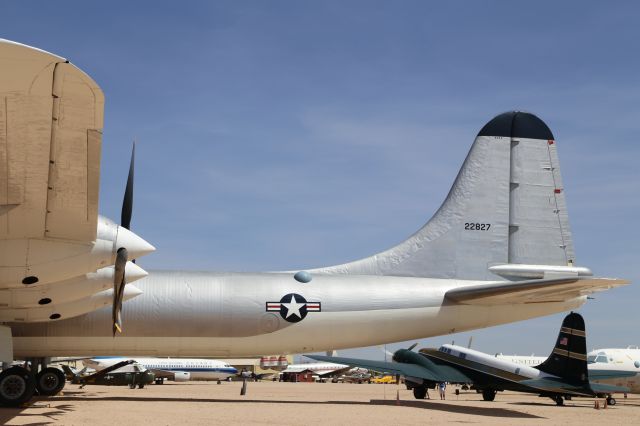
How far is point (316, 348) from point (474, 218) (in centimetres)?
721

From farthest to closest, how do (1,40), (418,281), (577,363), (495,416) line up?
(577,363) → (418,281) → (495,416) → (1,40)

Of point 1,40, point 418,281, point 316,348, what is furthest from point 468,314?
point 1,40

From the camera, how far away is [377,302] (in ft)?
74.8

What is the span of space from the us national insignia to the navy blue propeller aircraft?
10.3 feet

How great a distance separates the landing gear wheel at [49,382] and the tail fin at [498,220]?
10.6 meters

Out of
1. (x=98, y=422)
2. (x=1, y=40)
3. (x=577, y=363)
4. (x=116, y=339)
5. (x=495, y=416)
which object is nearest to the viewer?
(x=1, y=40)

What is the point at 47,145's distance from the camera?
1180 centimetres

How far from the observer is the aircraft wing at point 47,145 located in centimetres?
1016

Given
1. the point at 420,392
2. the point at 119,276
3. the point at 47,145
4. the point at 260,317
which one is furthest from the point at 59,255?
the point at 420,392

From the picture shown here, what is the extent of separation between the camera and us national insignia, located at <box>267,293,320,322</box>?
22391mm

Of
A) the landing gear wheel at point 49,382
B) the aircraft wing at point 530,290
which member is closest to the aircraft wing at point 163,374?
the landing gear wheel at point 49,382

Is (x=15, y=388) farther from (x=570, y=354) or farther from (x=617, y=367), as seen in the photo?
(x=617, y=367)

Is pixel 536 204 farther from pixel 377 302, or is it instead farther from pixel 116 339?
pixel 116 339

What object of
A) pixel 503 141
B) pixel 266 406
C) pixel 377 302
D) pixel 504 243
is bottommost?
pixel 266 406
